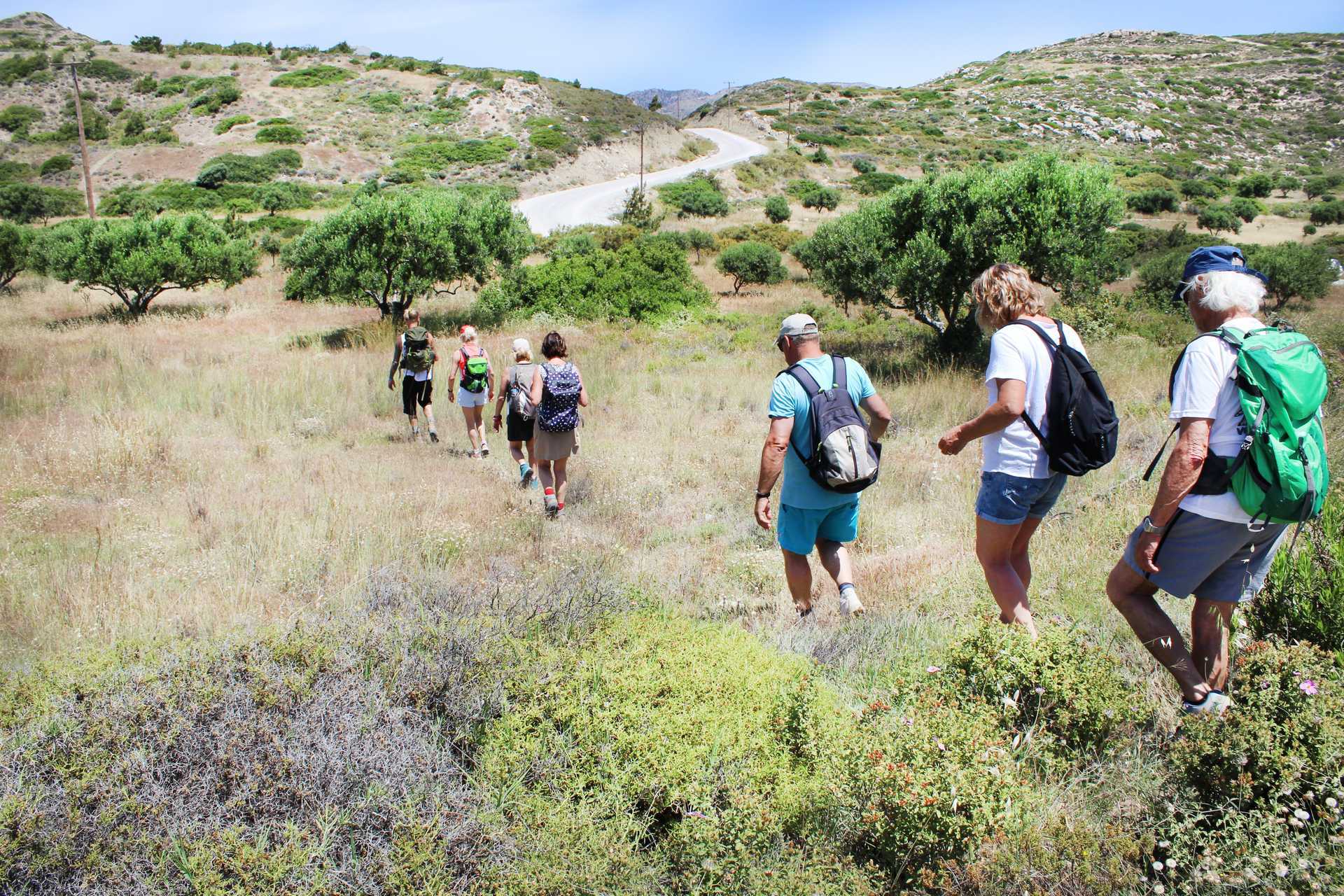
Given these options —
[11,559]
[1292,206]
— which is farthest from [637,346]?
[1292,206]

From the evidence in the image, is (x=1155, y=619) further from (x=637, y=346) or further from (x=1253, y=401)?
(x=637, y=346)

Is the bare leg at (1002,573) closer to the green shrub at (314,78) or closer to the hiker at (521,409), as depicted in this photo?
the hiker at (521,409)

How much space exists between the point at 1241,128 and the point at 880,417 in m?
86.2

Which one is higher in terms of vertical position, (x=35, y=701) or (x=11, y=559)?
(x=35, y=701)

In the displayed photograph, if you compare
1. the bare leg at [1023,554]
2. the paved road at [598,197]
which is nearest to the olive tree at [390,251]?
the paved road at [598,197]

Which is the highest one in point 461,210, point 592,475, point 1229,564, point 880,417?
point 461,210

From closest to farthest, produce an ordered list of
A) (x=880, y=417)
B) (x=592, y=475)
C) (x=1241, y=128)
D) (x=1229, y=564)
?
(x=1229, y=564) < (x=880, y=417) < (x=592, y=475) < (x=1241, y=128)

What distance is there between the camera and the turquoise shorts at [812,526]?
4.05m

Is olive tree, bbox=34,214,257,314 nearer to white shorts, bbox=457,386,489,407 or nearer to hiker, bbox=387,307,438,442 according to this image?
hiker, bbox=387,307,438,442

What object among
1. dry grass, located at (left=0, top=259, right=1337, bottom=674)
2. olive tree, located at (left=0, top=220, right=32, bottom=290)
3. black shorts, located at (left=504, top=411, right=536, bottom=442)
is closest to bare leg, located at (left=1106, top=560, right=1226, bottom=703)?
dry grass, located at (left=0, top=259, right=1337, bottom=674)

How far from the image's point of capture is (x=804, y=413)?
3.88 m

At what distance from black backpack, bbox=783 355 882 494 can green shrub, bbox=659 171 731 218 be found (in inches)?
1413

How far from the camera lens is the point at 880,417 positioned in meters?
4.05

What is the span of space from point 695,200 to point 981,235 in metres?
28.3
